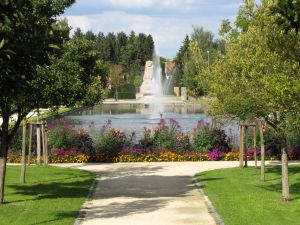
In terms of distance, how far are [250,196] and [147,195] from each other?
2.67 metres

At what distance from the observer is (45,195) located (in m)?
13.4

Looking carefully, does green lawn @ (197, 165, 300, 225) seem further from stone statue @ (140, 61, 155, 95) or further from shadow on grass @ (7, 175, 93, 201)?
stone statue @ (140, 61, 155, 95)

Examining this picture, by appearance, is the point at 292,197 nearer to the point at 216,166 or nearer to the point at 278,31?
the point at 278,31

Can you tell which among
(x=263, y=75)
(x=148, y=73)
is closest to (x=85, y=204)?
(x=263, y=75)

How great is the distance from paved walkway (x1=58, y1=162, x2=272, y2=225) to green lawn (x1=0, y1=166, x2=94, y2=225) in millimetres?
415

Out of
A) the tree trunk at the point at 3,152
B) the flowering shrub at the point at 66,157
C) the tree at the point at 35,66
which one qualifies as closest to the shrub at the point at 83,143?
the flowering shrub at the point at 66,157

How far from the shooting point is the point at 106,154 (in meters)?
21.9

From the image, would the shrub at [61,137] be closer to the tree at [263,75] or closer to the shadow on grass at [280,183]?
the shadow on grass at [280,183]

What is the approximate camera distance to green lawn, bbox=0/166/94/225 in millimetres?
10602

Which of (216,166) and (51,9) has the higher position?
(51,9)

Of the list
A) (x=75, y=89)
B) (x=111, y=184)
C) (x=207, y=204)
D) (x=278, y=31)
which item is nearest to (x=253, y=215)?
(x=207, y=204)

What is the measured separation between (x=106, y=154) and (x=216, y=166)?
4.65 meters

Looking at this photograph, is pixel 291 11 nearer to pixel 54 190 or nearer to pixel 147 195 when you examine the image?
pixel 147 195

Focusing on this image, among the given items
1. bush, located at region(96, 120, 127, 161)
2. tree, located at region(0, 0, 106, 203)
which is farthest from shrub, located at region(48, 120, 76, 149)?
tree, located at region(0, 0, 106, 203)
